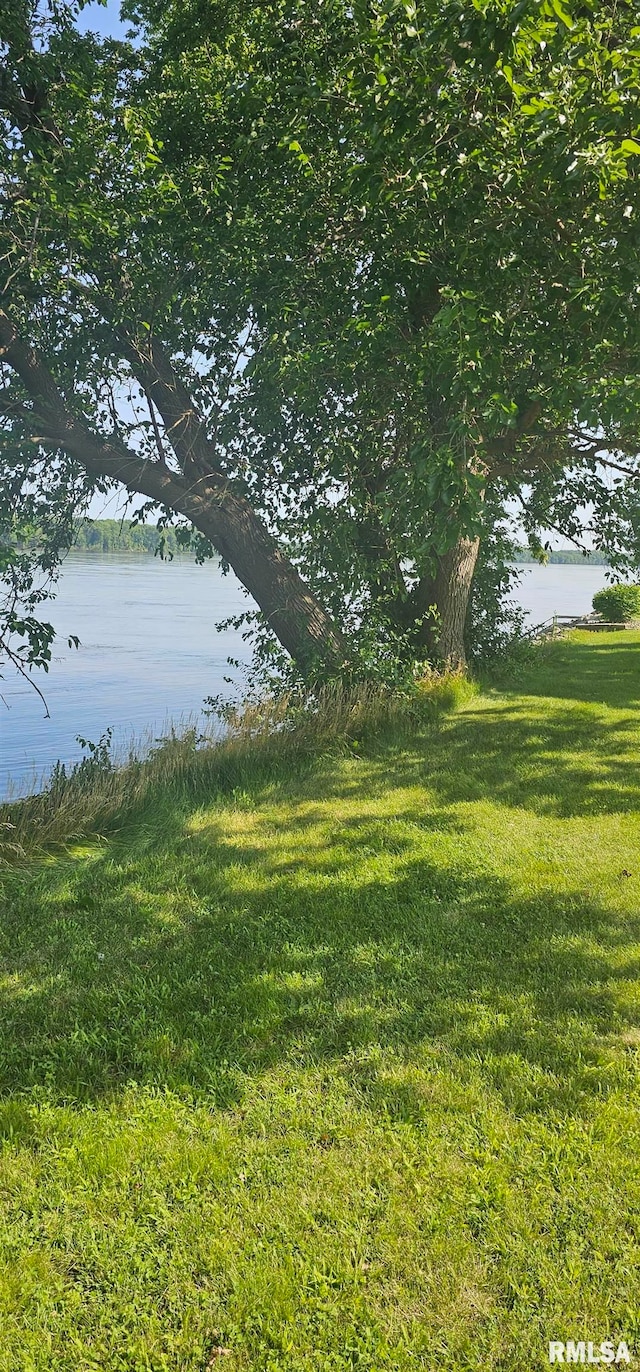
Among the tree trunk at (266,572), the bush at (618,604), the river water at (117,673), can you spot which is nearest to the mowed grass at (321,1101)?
the river water at (117,673)

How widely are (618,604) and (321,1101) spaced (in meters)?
24.7

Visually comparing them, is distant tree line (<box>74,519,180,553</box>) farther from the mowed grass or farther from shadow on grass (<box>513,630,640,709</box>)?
shadow on grass (<box>513,630,640,709</box>)

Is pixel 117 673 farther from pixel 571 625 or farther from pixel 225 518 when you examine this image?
pixel 571 625

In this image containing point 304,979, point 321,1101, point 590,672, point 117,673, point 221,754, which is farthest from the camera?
point 117,673

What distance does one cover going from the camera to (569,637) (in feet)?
69.2

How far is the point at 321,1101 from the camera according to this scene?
10.3ft

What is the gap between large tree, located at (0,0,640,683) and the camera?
18.6 feet

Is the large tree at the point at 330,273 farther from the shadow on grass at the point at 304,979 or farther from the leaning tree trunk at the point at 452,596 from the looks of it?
the shadow on grass at the point at 304,979

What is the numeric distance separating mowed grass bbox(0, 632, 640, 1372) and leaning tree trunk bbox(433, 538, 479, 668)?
5661mm

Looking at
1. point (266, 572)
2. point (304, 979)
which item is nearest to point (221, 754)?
point (266, 572)

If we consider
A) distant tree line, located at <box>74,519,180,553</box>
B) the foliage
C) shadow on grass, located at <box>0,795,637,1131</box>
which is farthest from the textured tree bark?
shadow on grass, located at <box>0,795,637,1131</box>

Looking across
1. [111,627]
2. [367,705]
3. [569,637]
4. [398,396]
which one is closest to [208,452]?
[398,396]

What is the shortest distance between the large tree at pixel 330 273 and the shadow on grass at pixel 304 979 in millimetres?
3379

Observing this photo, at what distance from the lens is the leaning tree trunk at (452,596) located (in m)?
11.5
